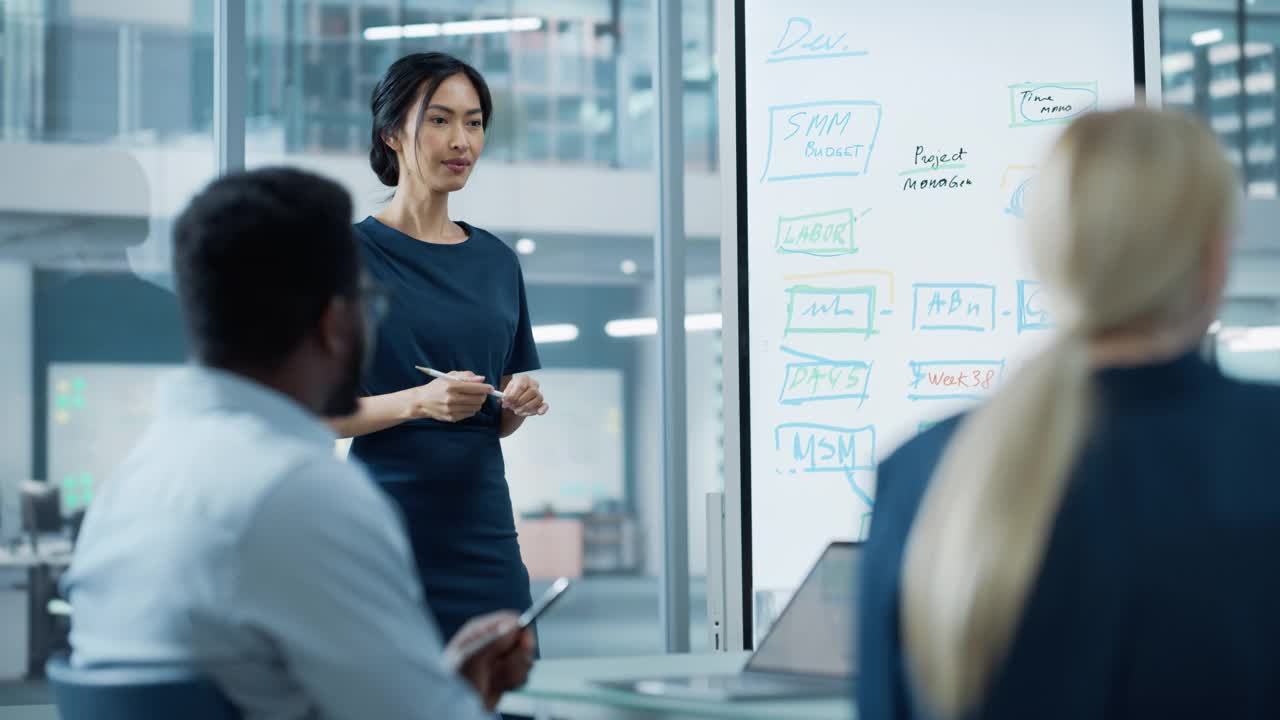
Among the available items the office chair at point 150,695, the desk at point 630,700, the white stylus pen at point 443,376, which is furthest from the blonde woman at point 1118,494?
the white stylus pen at point 443,376

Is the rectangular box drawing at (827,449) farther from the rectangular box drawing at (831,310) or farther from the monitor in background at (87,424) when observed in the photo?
the monitor in background at (87,424)

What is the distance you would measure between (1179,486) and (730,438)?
211 cm

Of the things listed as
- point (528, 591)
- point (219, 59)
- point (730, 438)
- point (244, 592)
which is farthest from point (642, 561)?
point (244, 592)

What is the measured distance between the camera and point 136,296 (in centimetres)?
338

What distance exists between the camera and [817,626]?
167cm

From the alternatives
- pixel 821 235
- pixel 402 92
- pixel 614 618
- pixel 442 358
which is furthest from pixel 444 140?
pixel 614 618

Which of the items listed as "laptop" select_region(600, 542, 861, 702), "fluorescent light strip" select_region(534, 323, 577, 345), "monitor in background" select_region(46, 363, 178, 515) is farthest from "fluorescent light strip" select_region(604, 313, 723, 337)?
"laptop" select_region(600, 542, 861, 702)

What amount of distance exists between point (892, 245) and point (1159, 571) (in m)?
2.13

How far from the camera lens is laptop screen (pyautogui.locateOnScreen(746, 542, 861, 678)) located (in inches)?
64.9

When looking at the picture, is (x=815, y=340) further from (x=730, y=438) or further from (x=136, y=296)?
(x=136, y=296)

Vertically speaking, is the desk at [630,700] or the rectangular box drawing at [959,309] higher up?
the rectangular box drawing at [959,309]

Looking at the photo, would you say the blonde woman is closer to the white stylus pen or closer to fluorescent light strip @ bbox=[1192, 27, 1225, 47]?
the white stylus pen

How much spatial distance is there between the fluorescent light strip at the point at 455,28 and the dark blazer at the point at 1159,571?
303 cm

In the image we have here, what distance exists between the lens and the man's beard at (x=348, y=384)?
1312 millimetres
